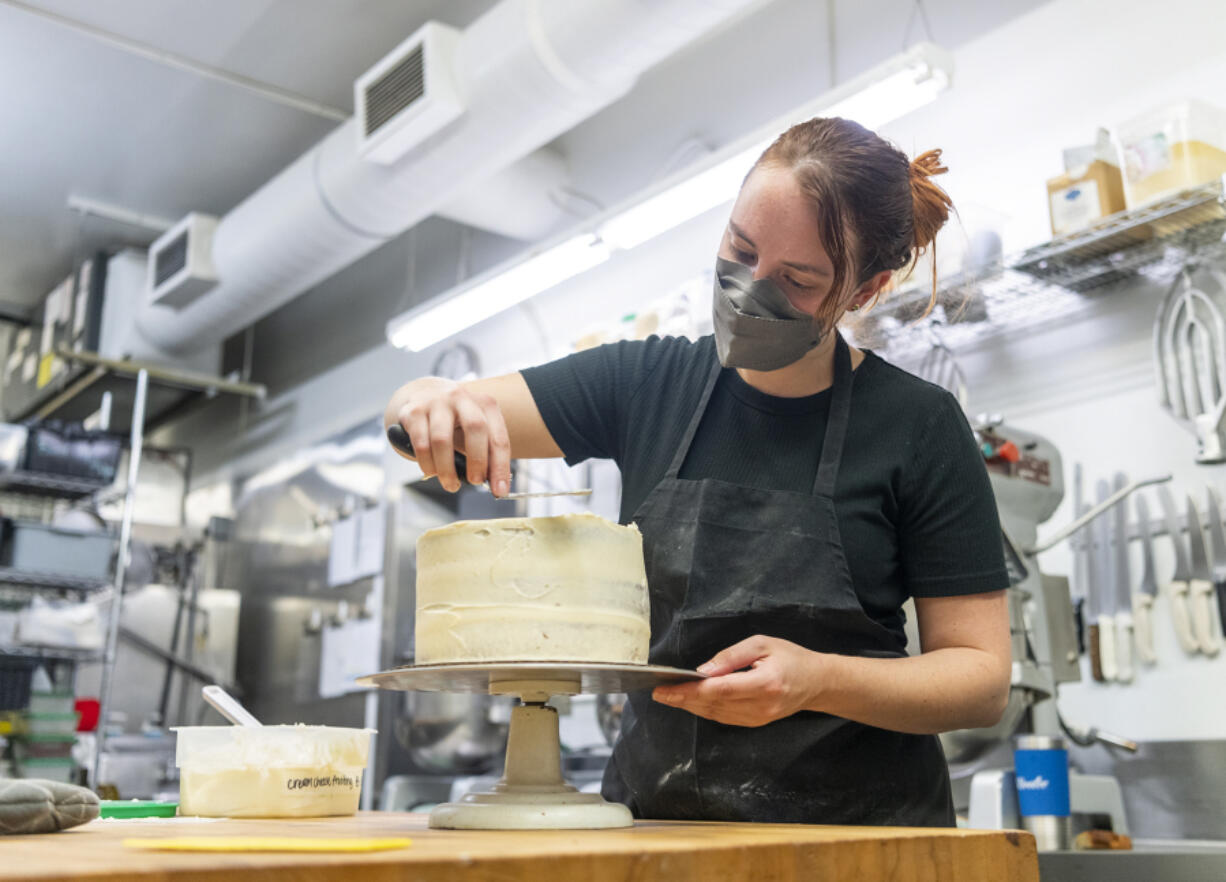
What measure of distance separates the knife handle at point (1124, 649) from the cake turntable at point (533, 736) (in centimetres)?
207

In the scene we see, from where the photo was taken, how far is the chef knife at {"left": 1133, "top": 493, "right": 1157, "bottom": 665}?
276 centimetres

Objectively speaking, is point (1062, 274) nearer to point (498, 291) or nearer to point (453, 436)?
point (498, 291)

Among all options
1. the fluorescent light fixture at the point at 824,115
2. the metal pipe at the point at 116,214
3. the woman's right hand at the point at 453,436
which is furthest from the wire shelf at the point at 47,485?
Result: the woman's right hand at the point at 453,436

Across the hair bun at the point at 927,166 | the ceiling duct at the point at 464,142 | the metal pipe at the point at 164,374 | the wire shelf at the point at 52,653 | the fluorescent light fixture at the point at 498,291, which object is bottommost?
the wire shelf at the point at 52,653

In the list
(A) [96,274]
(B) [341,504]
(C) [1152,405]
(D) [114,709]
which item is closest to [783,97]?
(C) [1152,405]

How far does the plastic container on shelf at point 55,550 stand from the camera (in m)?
5.21

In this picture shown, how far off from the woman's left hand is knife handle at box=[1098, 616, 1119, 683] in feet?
6.75

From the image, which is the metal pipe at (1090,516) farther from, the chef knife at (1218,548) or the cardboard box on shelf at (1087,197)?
the cardboard box on shelf at (1087,197)

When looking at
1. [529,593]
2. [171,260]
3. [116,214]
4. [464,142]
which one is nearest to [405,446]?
[529,593]

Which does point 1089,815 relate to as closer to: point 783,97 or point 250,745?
point 250,745

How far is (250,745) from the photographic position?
123 cm

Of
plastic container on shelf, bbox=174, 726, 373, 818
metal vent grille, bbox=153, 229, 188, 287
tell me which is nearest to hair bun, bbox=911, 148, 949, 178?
plastic container on shelf, bbox=174, 726, 373, 818

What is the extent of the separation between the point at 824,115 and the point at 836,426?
1.25m

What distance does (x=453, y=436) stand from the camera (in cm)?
120
